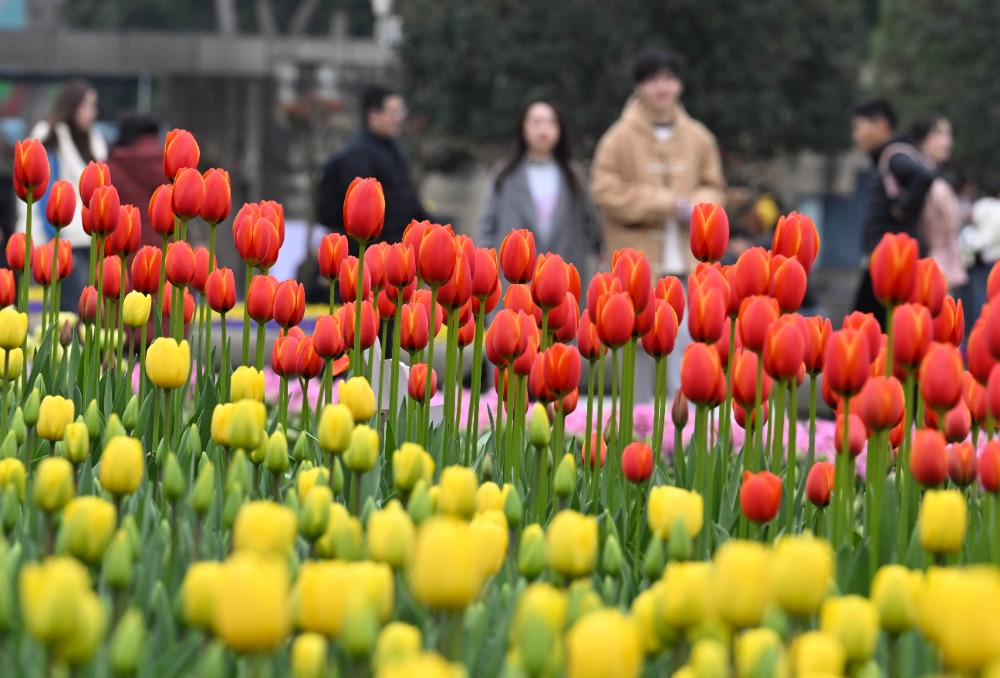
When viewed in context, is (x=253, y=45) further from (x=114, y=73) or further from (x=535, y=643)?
(x=535, y=643)

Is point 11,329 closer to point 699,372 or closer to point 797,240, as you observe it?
point 699,372

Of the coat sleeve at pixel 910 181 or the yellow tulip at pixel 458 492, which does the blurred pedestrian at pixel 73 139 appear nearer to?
the coat sleeve at pixel 910 181

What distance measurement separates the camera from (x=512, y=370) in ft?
8.98

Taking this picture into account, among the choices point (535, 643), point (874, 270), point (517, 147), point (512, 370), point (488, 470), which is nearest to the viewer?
point (535, 643)

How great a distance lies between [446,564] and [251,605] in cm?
17

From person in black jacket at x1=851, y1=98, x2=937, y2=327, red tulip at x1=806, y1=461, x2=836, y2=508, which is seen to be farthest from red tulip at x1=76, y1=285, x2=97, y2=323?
person in black jacket at x1=851, y1=98, x2=937, y2=327

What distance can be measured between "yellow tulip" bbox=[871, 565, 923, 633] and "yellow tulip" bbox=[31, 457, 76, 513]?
0.88 meters

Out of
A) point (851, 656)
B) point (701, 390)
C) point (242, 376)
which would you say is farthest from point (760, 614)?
point (242, 376)

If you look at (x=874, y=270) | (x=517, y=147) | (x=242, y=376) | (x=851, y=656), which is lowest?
(x=851, y=656)

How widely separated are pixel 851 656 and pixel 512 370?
47.0 inches

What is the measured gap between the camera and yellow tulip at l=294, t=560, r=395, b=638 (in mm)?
1519

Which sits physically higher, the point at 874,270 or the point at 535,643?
the point at 874,270

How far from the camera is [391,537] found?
5.60ft

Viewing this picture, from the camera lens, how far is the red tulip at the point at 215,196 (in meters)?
2.98
